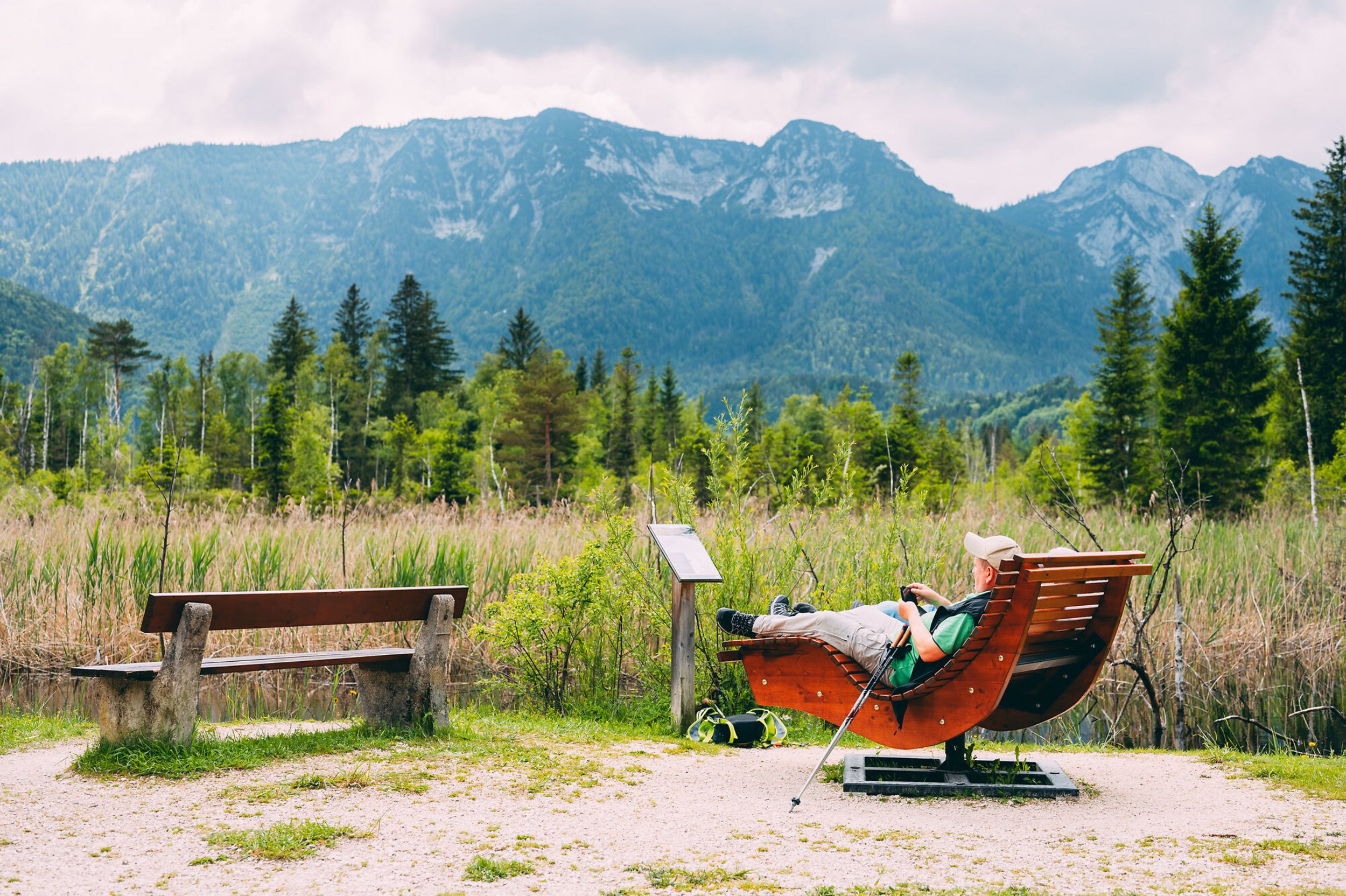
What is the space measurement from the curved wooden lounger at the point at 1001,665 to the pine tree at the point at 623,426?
33790 millimetres

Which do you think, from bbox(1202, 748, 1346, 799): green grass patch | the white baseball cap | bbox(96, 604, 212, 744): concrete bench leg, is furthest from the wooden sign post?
bbox(1202, 748, 1346, 799): green grass patch

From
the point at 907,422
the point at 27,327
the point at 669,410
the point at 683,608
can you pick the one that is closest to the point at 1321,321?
the point at 907,422

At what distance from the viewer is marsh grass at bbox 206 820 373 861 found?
3.50m

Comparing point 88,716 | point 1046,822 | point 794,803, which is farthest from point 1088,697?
point 88,716

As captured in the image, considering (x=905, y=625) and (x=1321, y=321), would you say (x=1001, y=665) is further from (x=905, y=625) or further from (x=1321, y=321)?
(x=1321, y=321)

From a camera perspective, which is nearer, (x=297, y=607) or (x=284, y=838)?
(x=284, y=838)

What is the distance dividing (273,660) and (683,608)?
243 centimetres

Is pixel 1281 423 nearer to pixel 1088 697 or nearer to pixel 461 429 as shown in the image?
pixel 1088 697

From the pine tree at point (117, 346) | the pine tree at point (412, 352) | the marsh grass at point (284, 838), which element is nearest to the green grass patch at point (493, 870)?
the marsh grass at point (284, 838)

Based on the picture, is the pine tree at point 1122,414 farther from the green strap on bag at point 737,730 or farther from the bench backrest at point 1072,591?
the bench backrest at point 1072,591

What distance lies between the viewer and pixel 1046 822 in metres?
4.23

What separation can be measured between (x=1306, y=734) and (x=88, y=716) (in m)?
9.95

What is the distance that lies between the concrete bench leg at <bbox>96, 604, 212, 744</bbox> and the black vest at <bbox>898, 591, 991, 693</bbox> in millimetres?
3515

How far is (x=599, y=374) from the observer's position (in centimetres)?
7006
